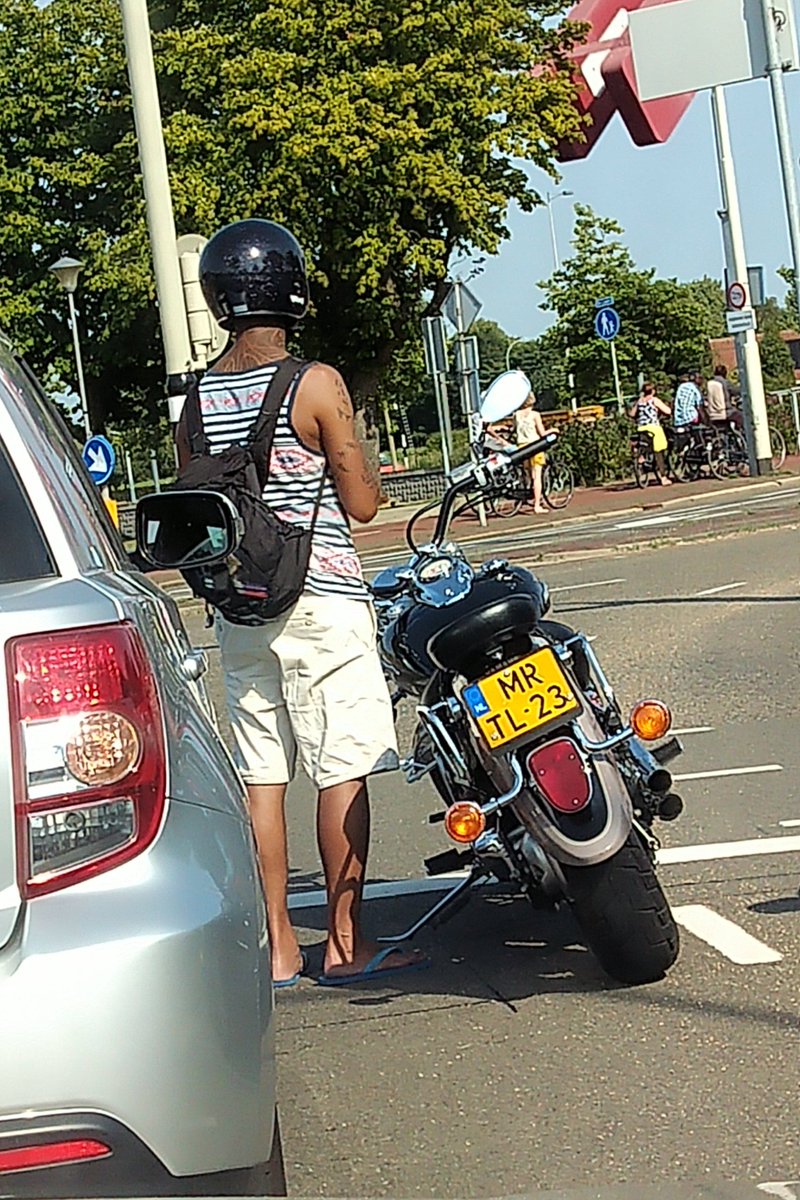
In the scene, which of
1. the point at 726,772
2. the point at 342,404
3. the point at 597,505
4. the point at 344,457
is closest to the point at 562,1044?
the point at 344,457

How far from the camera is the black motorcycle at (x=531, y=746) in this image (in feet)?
15.1

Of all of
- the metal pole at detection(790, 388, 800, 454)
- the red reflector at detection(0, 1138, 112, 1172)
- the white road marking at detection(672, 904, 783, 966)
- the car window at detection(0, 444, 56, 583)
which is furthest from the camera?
the metal pole at detection(790, 388, 800, 454)

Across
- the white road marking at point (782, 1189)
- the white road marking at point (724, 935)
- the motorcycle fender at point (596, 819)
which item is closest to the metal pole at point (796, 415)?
the white road marking at point (724, 935)

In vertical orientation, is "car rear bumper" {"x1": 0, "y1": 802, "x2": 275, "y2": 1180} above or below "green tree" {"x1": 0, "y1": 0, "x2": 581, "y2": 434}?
below

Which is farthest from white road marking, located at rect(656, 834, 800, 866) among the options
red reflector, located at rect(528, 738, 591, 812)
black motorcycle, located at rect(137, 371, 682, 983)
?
red reflector, located at rect(528, 738, 591, 812)

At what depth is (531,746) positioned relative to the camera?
4664 millimetres

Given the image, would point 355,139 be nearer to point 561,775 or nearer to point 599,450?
point 599,450

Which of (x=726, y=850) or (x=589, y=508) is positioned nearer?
(x=726, y=850)

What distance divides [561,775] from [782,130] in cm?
1310

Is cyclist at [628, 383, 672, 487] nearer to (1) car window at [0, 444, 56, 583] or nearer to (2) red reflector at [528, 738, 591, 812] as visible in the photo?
(2) red reflector at [528, 738, 591, 812]

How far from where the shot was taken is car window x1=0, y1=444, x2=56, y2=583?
265 cm

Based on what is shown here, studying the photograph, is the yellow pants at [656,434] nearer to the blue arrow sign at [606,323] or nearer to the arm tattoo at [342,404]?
the blue arrow sign at [606,323]

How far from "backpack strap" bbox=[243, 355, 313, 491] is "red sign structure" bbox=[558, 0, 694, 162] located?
28.3 meters

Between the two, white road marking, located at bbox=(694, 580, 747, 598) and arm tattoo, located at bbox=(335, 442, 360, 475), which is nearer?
arm tattoo, located at bbox=(335, 442, 360, 475)
